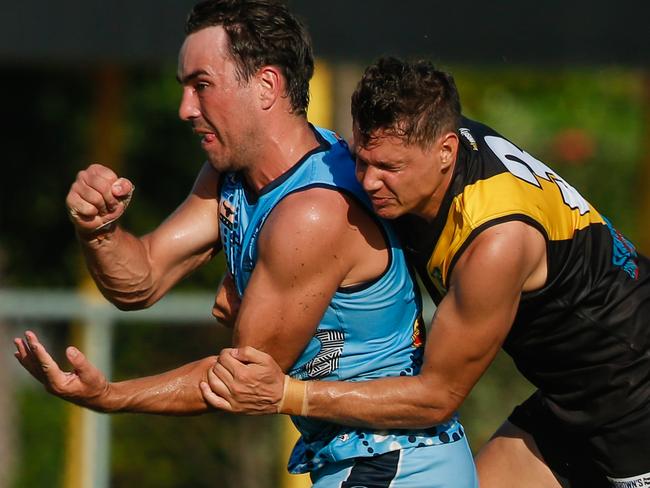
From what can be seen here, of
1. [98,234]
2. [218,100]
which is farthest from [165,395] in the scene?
[218,100]

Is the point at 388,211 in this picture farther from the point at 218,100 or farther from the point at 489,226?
the point at 218,100

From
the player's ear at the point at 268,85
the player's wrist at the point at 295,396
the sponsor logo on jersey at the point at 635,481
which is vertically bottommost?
the sponsor logo on jersey at the point at 635,481

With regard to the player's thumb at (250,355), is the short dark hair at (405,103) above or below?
above

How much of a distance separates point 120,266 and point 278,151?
2.42 feet

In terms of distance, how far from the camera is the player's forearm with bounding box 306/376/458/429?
4043 mm

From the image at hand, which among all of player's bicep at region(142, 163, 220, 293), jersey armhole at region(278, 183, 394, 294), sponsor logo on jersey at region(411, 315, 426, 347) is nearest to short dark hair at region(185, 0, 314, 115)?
jersey armhole at region(278, 183, 394, 294)

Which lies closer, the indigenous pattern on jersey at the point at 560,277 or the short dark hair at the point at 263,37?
the indigenous pattern on jersey at the point at 560,277

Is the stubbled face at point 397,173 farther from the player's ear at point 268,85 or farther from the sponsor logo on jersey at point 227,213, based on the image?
the sponsor logo on jersey at point 227,213

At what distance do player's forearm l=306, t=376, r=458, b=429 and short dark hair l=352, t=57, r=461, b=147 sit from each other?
2.49 ft

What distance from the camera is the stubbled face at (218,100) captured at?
4.24m

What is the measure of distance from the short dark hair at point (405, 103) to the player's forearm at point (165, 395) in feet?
3.03

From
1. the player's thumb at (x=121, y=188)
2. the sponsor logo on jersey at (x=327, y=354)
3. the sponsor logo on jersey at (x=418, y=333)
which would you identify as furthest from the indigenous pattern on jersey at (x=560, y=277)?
the player's thumb at (x=121, y=188)

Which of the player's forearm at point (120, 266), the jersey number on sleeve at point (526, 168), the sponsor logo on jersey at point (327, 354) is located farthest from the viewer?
the player's forearm at point (120, 266)

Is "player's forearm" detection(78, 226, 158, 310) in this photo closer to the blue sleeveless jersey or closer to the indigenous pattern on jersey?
the blue sleeveless jersey
